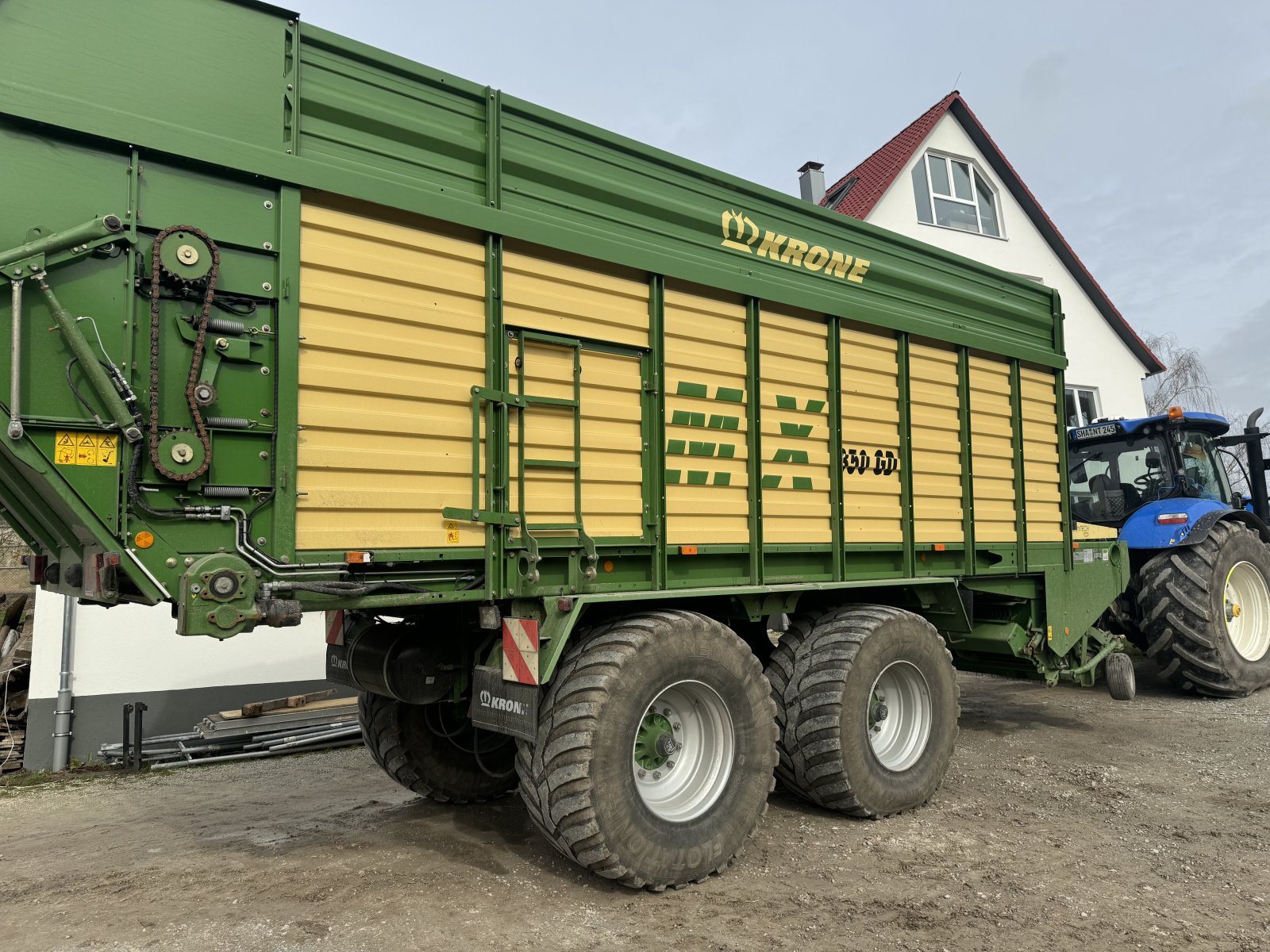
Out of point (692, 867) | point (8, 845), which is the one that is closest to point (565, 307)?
point (692, 867)

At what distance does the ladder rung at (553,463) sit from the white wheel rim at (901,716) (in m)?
2.38

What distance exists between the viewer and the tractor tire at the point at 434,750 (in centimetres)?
499

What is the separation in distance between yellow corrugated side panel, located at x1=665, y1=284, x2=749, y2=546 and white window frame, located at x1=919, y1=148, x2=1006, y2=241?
12.2 metres

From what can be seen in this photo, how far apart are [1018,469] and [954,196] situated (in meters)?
11.2

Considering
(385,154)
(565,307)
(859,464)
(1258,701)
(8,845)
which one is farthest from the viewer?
(1258,701)

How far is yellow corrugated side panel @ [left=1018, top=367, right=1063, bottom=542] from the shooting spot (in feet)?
21.3

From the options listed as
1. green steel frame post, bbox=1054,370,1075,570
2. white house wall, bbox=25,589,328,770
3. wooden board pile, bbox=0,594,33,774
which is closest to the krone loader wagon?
green steel frame post, bbox=1054,370,1075,570

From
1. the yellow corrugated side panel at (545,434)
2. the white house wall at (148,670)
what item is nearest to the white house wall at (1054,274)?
the white house wall at (148,670)

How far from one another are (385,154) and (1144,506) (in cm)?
822

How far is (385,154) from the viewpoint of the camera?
3686mm

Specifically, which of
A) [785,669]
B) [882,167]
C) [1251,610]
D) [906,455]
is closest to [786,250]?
[906,455]

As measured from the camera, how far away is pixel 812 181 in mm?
16328

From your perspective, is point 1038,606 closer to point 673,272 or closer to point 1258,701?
point 1258,701

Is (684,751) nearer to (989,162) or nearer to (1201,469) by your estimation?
(1201,469)
